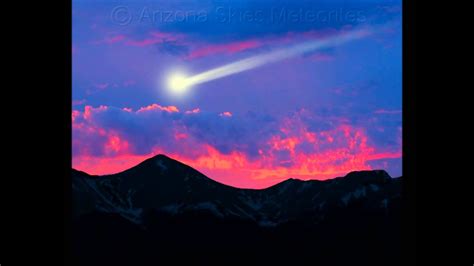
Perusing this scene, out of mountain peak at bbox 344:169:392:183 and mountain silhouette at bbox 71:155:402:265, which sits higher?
mountain peak at bbox 344:169:392:183

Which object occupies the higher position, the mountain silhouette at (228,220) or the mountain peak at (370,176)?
the mountain peak at (370,176)

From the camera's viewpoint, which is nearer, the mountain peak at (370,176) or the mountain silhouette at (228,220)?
the mountain silhouette at (228,220)

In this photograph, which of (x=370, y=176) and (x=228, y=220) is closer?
(x=370, y=176)

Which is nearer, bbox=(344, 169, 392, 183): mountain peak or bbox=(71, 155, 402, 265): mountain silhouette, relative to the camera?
bbox=(71, 155, 402, 265): mountain silhouette

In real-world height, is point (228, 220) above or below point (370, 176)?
below
